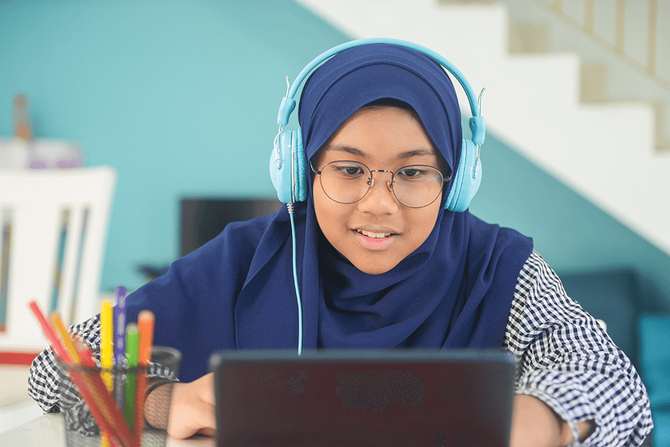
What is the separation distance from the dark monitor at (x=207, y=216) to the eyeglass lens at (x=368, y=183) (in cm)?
180

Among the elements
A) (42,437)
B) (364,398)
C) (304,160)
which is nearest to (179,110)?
(304,160)

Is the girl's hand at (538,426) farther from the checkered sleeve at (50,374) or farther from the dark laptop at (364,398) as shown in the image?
the checkered sleeve at (50,374)

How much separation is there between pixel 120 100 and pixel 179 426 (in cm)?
277

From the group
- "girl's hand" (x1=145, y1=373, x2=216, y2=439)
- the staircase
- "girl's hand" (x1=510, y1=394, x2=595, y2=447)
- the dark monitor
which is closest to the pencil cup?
"girl's hand" (x1=145, y1=373, x2=216, y2=439)

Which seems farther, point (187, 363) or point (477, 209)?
point (477, 209)

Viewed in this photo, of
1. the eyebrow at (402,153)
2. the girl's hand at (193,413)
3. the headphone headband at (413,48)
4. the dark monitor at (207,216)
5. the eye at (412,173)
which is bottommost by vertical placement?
the girl's hand at (193,413)

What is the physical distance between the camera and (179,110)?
118 inches

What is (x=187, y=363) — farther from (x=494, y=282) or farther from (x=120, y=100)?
(x=120, y=100)

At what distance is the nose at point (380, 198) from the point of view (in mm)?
823

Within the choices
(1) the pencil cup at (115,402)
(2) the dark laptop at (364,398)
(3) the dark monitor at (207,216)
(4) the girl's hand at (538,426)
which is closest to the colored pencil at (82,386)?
(1) the pencil cup at (115,402)

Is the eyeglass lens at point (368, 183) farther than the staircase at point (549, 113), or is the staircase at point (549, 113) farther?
the staircase at point (549, 113)

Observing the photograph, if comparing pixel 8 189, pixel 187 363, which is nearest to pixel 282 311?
pixel 187 363

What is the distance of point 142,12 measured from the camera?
9.79 ft

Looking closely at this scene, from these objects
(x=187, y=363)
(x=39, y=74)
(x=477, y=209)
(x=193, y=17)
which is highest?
(x=193, y=17)
